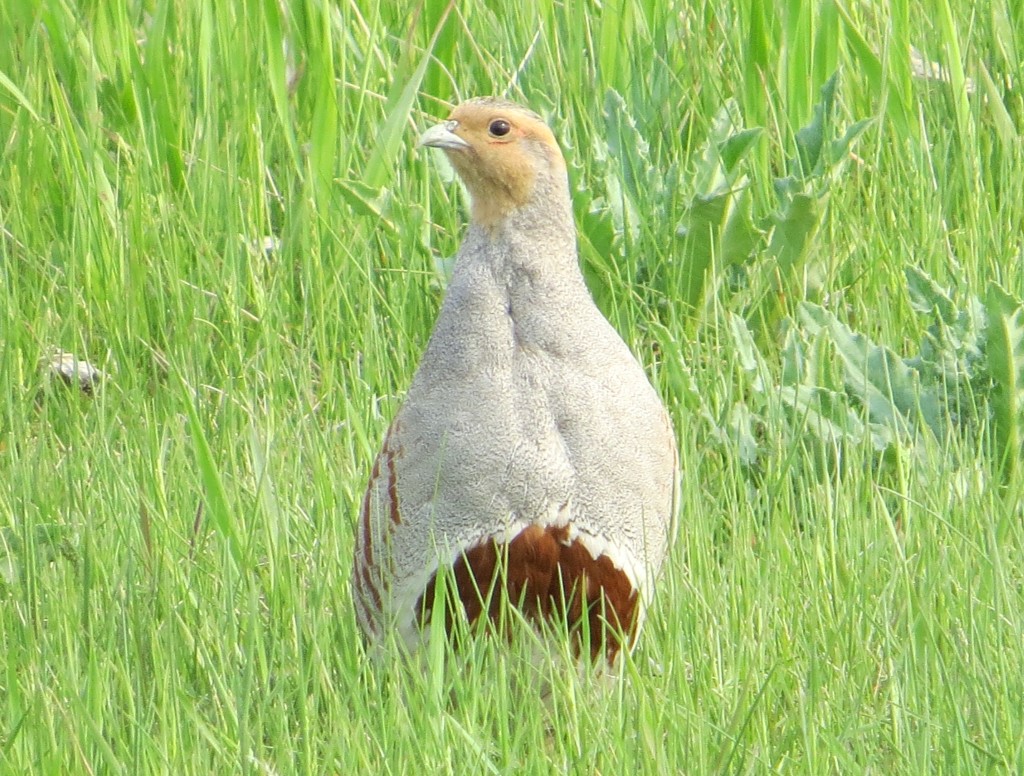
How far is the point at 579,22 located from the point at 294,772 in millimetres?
2644

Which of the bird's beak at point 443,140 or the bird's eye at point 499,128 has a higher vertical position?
the bird's eye at point 499,128

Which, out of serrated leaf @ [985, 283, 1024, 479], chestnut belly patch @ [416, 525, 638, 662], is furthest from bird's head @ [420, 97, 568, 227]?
serrated leaf @ [985, 283, 1024, 479]

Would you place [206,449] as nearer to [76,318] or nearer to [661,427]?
[661,427]

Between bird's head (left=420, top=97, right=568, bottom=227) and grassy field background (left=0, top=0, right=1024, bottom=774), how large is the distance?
68 centimetres

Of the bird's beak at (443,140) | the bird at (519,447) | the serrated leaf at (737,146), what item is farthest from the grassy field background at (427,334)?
the bird's beak at (443,140)

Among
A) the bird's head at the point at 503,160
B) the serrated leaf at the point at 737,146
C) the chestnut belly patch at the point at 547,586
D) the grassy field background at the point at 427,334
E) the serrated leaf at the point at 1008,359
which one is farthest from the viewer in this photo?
the serrated leaf at the point at 737,146

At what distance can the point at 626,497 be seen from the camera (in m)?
2.73

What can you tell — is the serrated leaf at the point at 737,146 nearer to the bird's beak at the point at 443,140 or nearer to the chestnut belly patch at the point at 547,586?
the bird's beak at the point at 443,140

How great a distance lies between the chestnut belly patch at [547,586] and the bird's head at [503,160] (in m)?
0.58

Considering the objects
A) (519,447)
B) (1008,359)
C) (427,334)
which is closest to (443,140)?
(519,447)

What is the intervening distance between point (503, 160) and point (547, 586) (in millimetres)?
754

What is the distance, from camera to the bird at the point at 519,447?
2674 millimetres

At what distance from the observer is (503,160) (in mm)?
2805

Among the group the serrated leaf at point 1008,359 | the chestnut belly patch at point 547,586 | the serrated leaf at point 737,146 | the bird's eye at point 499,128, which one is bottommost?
the chestnut belly patch at point 547,586
